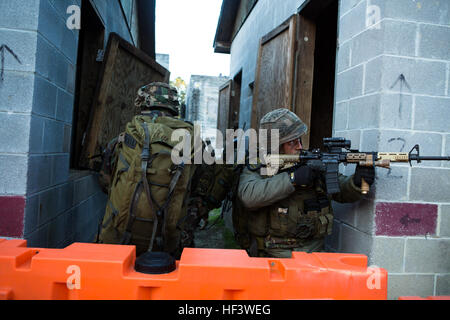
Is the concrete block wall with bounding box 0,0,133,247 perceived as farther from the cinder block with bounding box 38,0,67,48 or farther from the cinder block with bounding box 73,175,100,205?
the cinder block with bounding box 73,175,100,205

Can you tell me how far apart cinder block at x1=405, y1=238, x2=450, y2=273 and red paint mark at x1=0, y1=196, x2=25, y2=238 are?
260 centimetres

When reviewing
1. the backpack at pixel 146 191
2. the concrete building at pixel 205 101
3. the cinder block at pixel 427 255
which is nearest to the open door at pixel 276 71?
the backpack at pixel 146 191

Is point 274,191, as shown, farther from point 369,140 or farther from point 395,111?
point 395,111

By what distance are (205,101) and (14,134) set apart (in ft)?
49.5

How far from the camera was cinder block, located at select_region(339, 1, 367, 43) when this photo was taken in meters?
2.22

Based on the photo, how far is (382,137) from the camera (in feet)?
6.62

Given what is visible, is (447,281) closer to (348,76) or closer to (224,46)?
(348,76)

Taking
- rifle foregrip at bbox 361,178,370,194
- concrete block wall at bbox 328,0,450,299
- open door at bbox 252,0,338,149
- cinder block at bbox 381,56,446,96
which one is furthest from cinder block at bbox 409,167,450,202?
open door at bbox 252,0,338,149

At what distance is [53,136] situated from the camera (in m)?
2.35

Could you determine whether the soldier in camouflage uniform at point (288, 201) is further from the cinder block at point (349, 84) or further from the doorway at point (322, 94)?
the doorway at point (322, 94)
